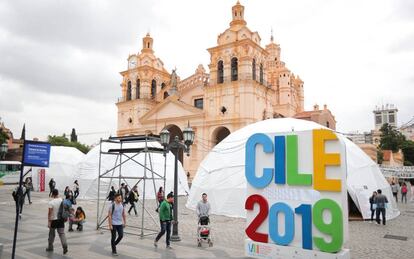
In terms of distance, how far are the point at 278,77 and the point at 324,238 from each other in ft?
168

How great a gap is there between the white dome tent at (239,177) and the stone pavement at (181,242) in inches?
71.3

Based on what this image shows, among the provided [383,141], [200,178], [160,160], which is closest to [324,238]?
[200,178]

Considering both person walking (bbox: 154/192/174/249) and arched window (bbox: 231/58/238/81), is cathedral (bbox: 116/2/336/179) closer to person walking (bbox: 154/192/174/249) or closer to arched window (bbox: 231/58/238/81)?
arched window (bbox: 231/58/238/81)

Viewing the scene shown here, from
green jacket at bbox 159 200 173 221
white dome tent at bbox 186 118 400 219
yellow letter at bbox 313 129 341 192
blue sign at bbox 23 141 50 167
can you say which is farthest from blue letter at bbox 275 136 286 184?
white dome tent at bbox 186 118 400 219

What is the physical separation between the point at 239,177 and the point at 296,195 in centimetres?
952

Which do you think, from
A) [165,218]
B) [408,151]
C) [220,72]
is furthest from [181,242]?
[408,151]

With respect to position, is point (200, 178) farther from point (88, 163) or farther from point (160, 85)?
point (160, 85)

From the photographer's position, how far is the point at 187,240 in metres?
10.6

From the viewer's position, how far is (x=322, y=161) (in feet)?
24.0

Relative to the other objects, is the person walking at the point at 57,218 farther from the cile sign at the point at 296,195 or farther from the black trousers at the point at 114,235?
the cile sign at the point at 296,195

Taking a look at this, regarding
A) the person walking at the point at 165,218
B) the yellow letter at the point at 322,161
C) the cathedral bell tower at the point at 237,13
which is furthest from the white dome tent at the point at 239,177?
the cathedral bell tower at the point at 237,13

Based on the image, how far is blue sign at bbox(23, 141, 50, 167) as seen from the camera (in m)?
7.97

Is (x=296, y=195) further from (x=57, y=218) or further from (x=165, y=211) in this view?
(x=57, y=218)

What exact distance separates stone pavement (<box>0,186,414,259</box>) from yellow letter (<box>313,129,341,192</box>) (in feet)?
9.50
